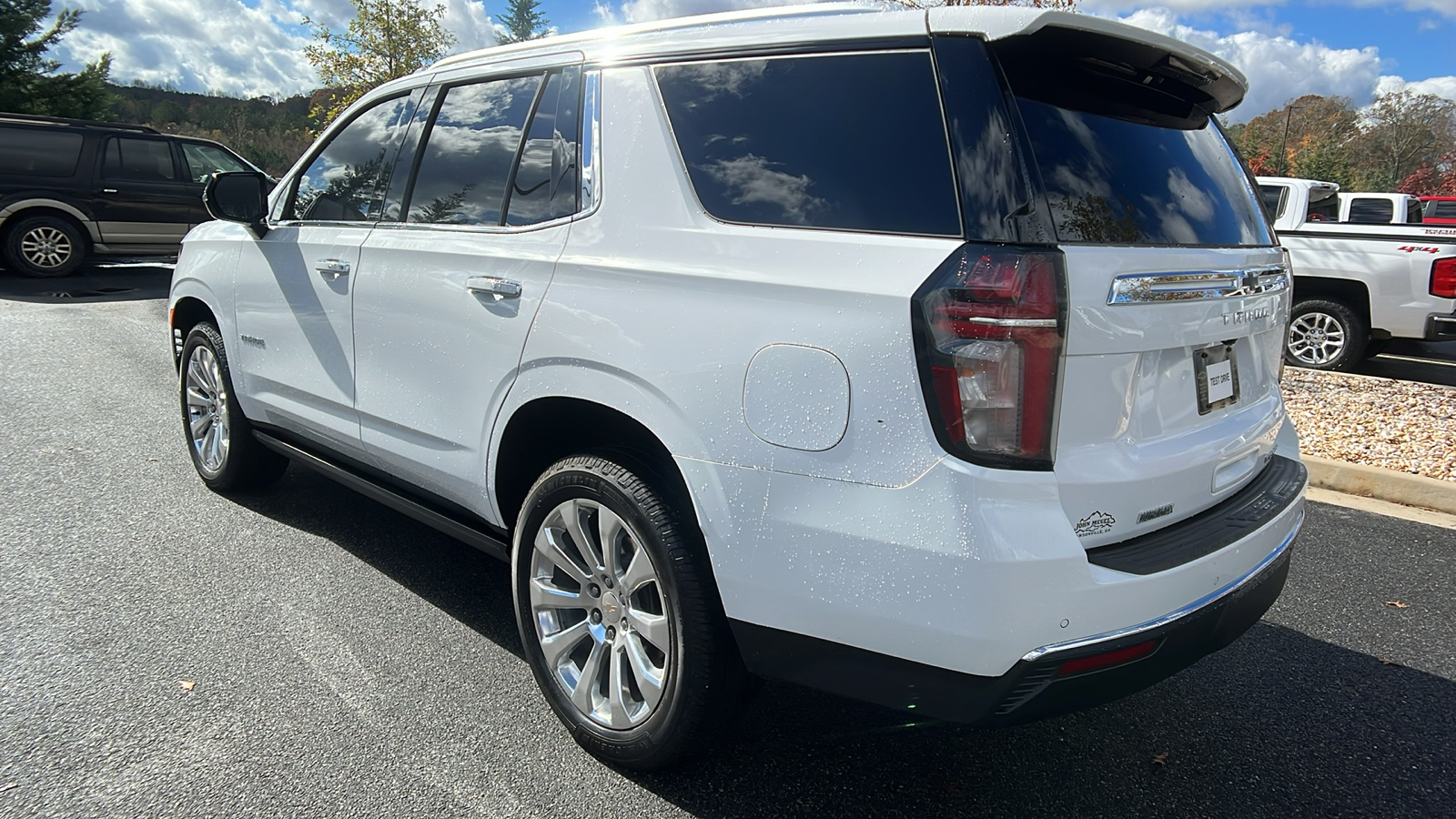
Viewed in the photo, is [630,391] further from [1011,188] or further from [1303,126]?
[1303,126]

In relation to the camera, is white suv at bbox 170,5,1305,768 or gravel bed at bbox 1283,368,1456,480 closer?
white suv at bbox 170,5,1305,768

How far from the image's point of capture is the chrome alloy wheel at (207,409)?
4.32m

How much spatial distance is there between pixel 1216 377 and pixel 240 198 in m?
3.66

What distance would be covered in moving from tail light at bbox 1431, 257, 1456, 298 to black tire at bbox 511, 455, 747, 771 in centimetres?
871

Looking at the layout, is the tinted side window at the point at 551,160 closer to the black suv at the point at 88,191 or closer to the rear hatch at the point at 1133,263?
the rear hatch at the point at 1133,263

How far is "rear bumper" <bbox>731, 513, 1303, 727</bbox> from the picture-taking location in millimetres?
1822

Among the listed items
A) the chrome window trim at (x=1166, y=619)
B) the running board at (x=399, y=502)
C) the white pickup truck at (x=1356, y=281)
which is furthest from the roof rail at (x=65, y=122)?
the chrome window trim at (x=1166, y=619)

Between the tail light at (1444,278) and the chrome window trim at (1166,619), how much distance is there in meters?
7.58

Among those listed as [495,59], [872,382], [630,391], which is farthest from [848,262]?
[495,59]

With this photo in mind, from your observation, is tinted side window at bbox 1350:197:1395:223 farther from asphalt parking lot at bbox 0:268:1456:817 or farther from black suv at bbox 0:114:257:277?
black suv at bbox 0:114:257:277

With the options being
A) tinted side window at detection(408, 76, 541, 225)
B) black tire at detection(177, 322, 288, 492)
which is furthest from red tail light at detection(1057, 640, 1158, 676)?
black tire at detection(177, 322, 288, 492)

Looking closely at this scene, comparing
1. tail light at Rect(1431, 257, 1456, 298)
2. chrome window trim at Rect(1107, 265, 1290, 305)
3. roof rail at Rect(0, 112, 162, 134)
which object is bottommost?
tail light at Rect(1431, 257, 1456, 298)

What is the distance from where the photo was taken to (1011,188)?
180 centimetres

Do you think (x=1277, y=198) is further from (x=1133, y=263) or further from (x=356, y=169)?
(x=356, y=169)
